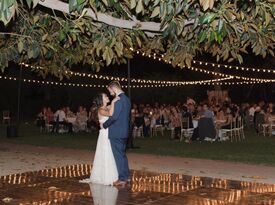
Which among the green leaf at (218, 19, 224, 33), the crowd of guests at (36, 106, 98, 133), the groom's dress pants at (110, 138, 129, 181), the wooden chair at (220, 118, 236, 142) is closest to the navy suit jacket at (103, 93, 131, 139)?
the groom's dress pants at (110, 138, 129, 181)

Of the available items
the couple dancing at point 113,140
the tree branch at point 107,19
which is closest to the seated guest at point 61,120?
the couple dancing at point 113,140

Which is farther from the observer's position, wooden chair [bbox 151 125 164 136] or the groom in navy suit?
wooden chair [bbox 151 125 164 136]

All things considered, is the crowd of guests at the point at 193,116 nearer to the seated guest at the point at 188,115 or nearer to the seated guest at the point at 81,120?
the seated guest at the point at 188,115

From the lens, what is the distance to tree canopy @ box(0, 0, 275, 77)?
4.54 metres

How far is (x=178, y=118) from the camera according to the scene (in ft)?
58.7

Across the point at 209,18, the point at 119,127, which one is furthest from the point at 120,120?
the point at 209,18

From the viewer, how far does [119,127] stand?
29.9ft

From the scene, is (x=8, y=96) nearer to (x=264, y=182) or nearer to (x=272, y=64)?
(x=272, y=64)

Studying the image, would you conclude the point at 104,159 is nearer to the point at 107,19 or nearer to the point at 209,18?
the point at 107,19

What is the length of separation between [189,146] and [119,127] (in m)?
7.25

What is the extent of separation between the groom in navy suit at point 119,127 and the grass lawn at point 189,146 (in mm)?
4377

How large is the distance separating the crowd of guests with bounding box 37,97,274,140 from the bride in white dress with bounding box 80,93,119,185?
6719 millimetres

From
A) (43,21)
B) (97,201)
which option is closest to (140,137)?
(97,201)

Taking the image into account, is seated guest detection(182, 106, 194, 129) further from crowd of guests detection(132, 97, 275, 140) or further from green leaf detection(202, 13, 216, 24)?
green leaf detection(202, 13, 216, 24)
